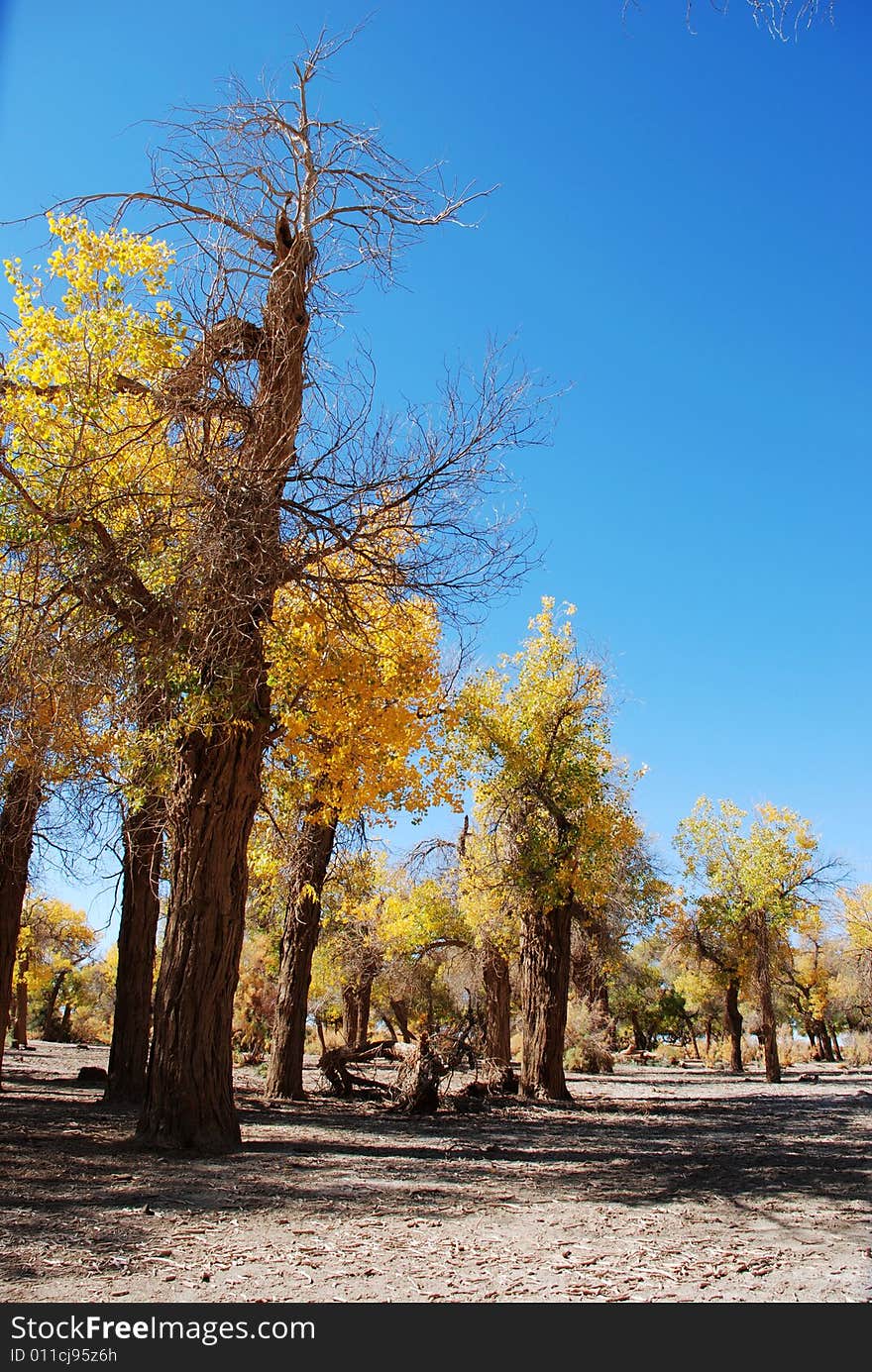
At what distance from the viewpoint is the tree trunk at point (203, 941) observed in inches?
296

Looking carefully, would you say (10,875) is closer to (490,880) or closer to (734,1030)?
(490,880)

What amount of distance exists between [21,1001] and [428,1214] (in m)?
26.5

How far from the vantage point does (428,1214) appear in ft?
17.3

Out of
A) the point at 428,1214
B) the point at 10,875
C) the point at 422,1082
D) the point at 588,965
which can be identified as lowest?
the point at 422,1082

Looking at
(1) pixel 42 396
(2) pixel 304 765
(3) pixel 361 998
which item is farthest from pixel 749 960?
(1) pixel 42 396

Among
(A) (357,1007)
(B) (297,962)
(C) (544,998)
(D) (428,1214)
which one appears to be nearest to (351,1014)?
(A) (357,1007)

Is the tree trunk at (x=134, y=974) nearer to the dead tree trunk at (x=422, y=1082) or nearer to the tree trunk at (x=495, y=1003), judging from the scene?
the dead tree trunk at (x=422, y=1082)

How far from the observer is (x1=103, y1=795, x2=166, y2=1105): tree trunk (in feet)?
39.9

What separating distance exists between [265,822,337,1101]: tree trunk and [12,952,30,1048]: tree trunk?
1392 cm

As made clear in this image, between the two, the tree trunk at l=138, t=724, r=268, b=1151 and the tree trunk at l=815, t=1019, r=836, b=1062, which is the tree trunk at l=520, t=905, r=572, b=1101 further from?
the tree trunk at l=815, t=1019, r=836, b=1062

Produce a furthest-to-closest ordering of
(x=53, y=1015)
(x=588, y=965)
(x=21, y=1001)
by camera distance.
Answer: (x=53, y=1015), (x=588, y=965), (x=21, y=1001)

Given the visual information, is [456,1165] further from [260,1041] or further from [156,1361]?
[260,1041]

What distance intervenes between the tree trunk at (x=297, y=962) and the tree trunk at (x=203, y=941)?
4.74m

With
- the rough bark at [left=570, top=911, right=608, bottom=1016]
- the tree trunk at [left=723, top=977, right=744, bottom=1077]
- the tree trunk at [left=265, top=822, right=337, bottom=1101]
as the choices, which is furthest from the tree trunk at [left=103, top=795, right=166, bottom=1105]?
the tree trunk at [left=723, top=977, right=744, bottom=1077]
